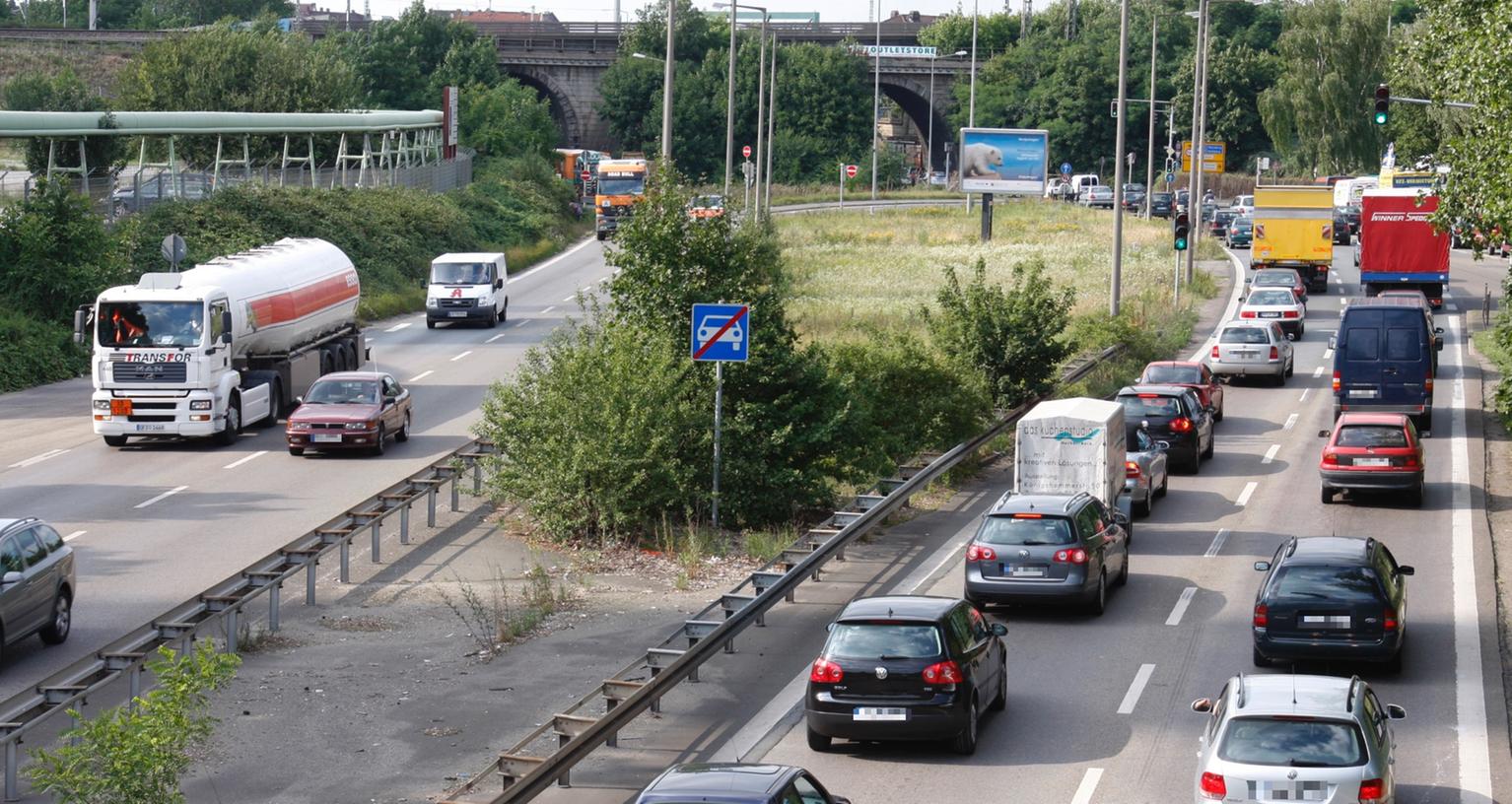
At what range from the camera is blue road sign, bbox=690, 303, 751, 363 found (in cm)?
2409

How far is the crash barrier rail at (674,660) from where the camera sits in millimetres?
13758

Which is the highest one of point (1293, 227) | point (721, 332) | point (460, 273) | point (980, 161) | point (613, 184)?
point (980, 161)

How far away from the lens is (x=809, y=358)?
26.9 m

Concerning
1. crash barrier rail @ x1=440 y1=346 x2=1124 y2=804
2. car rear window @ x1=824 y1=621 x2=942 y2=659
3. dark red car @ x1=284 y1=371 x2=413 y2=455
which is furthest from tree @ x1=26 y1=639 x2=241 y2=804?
dark red car @ x1=284 y1=371 x2=413 y2=455

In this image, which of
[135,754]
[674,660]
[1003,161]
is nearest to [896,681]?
[674,660]

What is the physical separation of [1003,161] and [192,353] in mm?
59499

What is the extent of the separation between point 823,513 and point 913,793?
1243cm

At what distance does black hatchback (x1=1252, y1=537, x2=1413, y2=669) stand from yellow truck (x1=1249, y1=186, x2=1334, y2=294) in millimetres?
42580

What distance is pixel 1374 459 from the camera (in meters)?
28.0

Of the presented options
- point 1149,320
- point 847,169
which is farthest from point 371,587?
point 847,169

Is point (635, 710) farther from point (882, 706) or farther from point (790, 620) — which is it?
point (790, 620)

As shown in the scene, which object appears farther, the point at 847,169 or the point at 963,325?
the point at 847,169

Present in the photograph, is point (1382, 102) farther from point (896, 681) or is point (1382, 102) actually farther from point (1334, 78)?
point (1334, 78)

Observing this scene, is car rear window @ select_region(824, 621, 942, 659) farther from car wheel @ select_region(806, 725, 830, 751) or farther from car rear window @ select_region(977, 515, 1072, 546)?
car rear window @ select_region(977, 515, 1072, 546)
